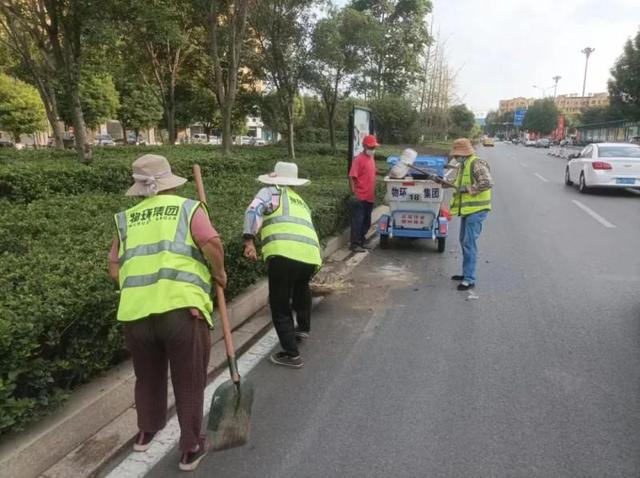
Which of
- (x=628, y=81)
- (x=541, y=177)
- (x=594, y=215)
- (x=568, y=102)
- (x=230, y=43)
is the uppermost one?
(x=568, y=102)

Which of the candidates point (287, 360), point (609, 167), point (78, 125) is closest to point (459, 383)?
point (287, 360)

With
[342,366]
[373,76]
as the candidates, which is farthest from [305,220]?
[373,76]

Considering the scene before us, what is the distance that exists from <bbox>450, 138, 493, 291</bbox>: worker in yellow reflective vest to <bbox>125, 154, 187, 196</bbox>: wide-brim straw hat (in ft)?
13.2

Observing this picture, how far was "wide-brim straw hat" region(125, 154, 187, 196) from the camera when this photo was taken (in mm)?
2648

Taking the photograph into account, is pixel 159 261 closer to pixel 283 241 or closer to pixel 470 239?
pixel 283 241

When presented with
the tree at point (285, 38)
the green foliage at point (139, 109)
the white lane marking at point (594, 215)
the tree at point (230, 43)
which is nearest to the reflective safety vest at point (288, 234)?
the white lane marking at point (594, 215)

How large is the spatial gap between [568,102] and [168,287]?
16891 cm

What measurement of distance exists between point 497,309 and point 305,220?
2.44 metres

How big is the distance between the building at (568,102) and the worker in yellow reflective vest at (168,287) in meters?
115

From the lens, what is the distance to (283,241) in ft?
12.7

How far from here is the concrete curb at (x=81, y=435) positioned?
8.36 feet

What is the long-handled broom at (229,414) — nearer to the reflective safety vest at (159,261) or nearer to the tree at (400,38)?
the reflective safety vest at (159,261)

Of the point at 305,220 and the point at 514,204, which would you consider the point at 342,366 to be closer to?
the point at 305,220

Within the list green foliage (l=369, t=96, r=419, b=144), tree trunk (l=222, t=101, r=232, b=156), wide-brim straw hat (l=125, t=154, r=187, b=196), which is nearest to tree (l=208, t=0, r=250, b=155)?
tree trunk (l=222, t=101, r=232, b=156)
